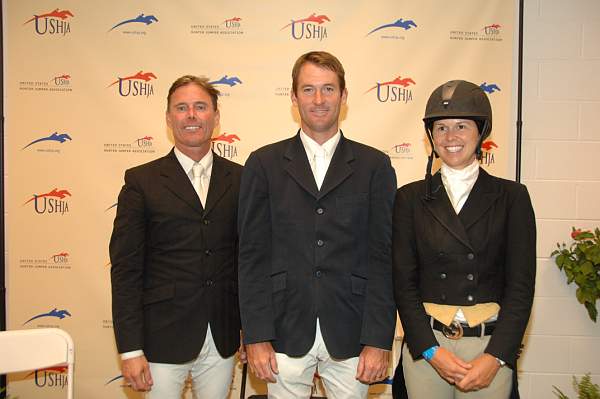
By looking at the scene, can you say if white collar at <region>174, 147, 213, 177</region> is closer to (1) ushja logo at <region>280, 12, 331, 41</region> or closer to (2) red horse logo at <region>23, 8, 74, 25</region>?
(1) ushja logo at <region>280, 12, 331, 41</region>

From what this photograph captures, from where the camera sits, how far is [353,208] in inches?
76.7

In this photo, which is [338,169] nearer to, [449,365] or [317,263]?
[317,263]

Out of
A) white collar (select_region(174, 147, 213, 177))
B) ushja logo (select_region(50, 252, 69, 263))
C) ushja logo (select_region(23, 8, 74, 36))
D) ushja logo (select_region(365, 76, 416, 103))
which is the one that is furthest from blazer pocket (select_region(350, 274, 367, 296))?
ushja logo (select_region(23, 8, 74, 36))

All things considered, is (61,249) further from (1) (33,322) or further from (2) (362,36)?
(2) (362,36)

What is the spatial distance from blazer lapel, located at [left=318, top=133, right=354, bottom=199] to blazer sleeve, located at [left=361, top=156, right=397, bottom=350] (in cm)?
12

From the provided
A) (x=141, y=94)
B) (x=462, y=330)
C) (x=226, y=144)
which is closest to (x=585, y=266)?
(x=462, y=330)

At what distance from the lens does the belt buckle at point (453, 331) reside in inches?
69.5

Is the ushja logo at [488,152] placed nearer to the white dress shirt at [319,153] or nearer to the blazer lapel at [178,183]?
the white dress shirt at [319,153]

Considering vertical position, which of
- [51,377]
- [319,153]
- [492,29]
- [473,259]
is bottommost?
[51,377]

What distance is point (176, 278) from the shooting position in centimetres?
209

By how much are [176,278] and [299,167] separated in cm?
69

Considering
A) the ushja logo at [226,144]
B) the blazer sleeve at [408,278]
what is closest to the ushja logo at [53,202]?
the ushja logo at [226,144]

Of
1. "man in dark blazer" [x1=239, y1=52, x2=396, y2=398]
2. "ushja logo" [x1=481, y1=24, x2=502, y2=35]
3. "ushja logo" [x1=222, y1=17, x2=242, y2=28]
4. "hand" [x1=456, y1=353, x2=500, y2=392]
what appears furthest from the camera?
"ushja logo" [x1=222, y1=17, x2=242, y2=28]

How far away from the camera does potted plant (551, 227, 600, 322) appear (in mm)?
2920
